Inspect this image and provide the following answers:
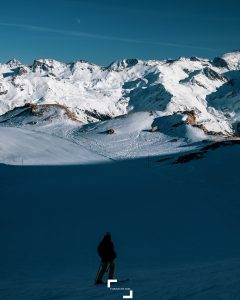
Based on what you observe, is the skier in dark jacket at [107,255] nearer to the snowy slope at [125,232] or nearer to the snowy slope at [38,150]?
the snowy slope at [125,232]

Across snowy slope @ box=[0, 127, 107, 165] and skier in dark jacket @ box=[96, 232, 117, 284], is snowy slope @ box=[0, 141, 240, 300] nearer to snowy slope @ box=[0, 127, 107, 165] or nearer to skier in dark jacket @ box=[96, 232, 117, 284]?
skier in dark jacket @ box=[96, 232, 117, 284]

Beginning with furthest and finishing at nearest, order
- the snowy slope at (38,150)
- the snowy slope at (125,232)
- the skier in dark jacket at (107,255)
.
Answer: the snowy slope at (38,150), the skier in dark jacket at (107,255), the snowy slope at (125,232)

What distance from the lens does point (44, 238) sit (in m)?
26.8

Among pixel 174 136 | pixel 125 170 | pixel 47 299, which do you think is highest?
pixel 174 136

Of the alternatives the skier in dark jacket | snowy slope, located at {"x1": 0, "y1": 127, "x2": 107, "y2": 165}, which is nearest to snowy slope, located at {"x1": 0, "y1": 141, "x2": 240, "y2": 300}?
the skier in dark jacket

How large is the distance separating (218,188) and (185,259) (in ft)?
65.0

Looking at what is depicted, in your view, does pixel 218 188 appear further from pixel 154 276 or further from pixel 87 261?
pixel 154 276

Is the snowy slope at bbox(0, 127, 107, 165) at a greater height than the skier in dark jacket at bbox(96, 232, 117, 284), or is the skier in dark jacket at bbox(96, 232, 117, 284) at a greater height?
the snowy slope at bbox(0, 127, 107, 165)

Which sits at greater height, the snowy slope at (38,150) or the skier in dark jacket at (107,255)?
the snowy slope at (38,150)

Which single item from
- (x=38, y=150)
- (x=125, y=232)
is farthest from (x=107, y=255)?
(x=38, y=150)

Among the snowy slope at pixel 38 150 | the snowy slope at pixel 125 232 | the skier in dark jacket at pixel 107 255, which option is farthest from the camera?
the snowy slope at pixel 38 150

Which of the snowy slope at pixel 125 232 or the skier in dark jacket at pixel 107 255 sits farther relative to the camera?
the skier in dark jacket at pixel 107 255

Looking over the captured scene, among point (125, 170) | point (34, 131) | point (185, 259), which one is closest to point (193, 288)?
point (185, 259)

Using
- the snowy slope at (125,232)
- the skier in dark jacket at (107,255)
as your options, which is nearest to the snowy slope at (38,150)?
the snowy slope at (125,232)
